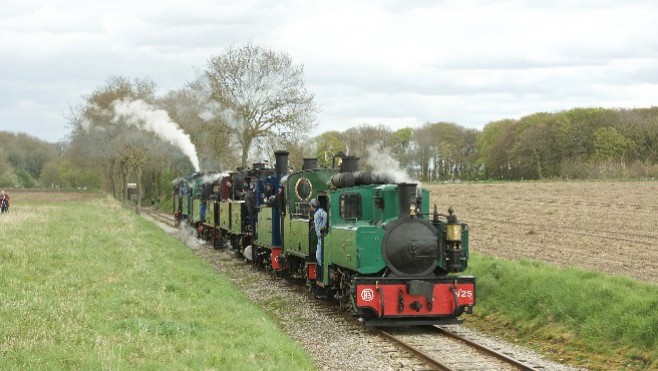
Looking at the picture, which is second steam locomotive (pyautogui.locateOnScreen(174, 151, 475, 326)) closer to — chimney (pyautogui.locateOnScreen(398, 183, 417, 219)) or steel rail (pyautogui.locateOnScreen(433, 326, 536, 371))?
chimney (pyautogui.locateOnScreen(398, 183, 417, 219))

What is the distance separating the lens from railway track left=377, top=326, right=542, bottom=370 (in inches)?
482

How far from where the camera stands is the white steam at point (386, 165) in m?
16.0

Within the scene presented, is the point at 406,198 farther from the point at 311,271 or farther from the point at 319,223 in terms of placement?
the point at 311,271

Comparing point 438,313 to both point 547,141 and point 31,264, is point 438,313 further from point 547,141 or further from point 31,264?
point 547,141

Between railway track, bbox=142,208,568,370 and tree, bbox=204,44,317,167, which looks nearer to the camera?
railway track, bbox=142,208,568,370

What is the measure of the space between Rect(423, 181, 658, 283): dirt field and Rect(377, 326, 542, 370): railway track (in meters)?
5.69

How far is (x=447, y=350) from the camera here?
1356 cm

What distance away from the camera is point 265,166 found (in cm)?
2994

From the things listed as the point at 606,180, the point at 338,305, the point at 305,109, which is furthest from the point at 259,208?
the point at 606,180

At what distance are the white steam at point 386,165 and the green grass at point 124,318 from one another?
147 inches

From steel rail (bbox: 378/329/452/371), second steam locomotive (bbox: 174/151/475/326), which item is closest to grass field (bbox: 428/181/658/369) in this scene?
second steam locomotive (bbox: 174/151/475/326)

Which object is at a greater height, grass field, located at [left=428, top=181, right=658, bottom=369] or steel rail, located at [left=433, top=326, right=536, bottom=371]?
grass field, located at [left=428, top=181, right=658, bottom=369]

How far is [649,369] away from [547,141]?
246 ft

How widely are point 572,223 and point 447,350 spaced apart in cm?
2019
